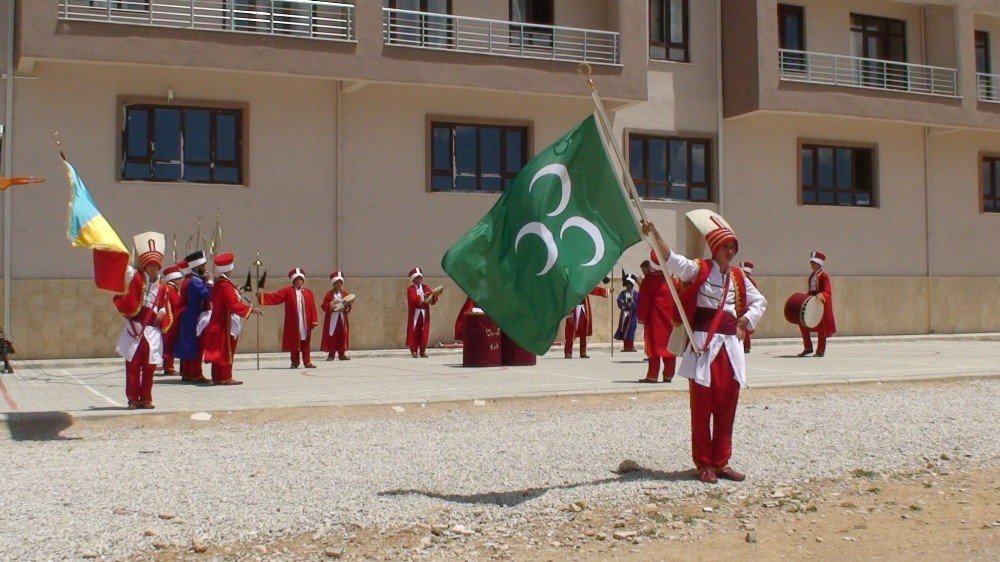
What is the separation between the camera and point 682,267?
Result: 25.1 feet

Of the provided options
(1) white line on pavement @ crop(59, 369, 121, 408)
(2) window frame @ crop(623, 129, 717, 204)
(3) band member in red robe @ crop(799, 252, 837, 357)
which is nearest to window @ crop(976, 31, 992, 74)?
(2) window frame @ crop(623, 129, 717, 204)

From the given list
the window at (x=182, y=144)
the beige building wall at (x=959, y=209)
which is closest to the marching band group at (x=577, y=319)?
the window at (x=182, y=144)

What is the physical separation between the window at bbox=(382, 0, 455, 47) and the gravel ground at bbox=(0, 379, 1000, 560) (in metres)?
12.9

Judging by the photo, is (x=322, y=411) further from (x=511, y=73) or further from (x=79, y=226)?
(x=511, y=73)

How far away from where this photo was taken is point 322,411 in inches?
443

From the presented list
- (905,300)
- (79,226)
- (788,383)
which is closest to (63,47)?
(79,226)

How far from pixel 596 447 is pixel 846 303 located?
20.0 metres

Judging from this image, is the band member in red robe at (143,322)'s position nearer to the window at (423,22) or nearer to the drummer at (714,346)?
the drummer at (714,346)

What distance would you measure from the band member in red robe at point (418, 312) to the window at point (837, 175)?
1113cm

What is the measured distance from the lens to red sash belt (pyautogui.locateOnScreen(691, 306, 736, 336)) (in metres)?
7.72

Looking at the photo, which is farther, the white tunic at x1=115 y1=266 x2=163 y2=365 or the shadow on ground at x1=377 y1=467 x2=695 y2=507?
the white tunic at x1=115 y1=266 x2=163 y2=365

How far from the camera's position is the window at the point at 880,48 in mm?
28219

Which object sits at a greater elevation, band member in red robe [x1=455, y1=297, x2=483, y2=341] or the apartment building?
the apartment building

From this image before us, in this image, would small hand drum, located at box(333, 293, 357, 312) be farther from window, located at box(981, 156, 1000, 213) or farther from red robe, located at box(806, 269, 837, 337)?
window, located at box(981, 156, 1000, 213)
